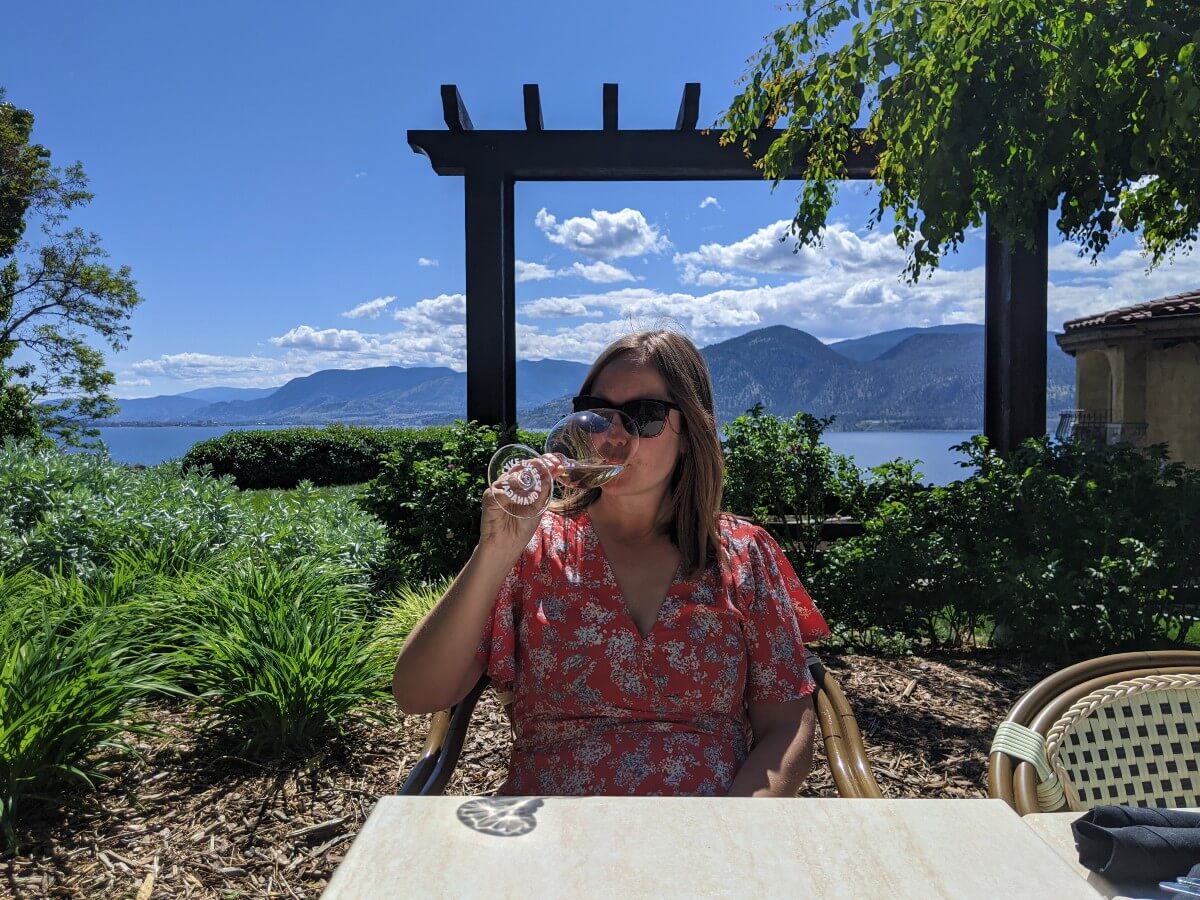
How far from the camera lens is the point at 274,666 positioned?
2707mm

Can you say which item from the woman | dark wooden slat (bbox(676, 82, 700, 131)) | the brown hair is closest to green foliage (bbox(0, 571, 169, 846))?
the woman

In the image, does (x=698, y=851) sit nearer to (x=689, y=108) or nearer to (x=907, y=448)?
(x=907, y=448)

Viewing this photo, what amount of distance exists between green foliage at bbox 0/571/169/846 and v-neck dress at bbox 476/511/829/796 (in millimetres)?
1626

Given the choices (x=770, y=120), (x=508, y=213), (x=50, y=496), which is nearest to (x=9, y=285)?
(x=50, y=496)

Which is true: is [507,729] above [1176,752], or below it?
below

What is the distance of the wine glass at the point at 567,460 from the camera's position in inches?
49.0

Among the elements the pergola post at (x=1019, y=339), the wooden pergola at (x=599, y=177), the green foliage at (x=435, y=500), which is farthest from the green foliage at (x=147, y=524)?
the pergola post at (x=1019, y=339)

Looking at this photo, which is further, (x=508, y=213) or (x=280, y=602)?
(x=508, y=213)

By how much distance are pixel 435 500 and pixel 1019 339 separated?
393cm

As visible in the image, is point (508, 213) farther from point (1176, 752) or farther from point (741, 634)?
point (1176, 752)

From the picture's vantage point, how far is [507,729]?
301 centimetres

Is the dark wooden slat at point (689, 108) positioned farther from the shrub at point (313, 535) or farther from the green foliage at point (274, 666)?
the green foliage at point (274, 666)

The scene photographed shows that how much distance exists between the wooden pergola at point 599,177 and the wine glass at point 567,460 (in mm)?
3964

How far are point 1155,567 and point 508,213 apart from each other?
171 inches
